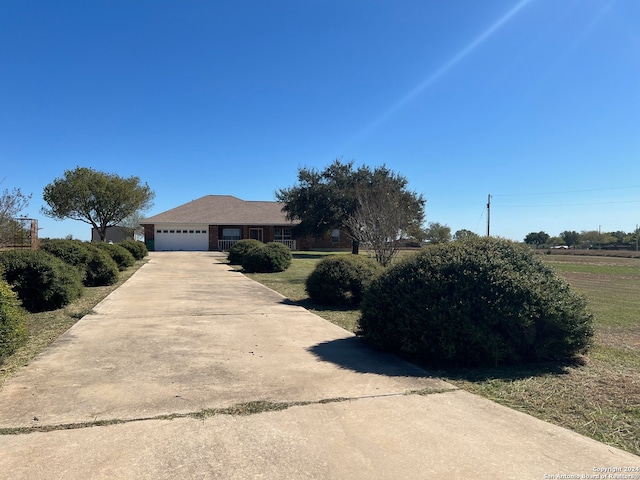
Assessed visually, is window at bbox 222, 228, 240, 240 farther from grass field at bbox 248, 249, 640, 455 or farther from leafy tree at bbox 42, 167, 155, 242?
grass field at bbox 248, 249, 640, 455

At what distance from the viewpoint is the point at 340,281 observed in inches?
433

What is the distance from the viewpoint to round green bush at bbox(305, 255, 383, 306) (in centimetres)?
1102

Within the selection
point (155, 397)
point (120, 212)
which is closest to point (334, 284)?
point (155, 397)

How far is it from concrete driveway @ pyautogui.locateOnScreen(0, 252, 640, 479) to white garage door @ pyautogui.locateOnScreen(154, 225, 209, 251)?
1447 inches

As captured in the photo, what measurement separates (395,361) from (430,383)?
956 mm

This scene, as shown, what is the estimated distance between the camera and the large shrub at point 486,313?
5.45 meters

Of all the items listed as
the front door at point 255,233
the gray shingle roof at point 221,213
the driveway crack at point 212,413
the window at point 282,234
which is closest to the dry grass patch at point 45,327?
the driveway crack at point 212,413

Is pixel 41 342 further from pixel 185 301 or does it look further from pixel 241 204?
pixel 241 204

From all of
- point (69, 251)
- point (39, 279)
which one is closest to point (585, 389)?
point (39, 279)

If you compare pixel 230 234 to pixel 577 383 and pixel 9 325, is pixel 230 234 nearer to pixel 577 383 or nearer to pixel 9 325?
pixel 9 325

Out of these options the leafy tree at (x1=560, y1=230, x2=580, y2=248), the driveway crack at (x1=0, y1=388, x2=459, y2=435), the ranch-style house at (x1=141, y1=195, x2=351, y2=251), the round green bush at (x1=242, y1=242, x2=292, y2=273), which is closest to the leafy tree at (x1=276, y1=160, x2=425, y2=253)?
the ranch-style house at (x1=141, y1=195, x2=351, y2=251)

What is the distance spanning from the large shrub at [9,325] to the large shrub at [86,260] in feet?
25.3

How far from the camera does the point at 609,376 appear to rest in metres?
5.20

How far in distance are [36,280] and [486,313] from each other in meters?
8.87
